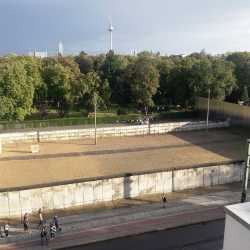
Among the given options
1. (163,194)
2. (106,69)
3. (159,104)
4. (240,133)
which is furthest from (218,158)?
(106,69)

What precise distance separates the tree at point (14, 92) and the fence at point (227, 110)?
2442cm

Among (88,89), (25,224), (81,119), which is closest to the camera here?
(25,224)

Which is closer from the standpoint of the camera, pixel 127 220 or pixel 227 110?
pixel 127 220

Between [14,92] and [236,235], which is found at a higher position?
[14,92]

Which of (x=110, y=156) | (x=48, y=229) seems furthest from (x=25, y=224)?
(x=110, y=156)

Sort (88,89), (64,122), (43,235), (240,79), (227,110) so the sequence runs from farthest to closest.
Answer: (240,79)
(88,89)
(227,110)
(64,122)
(43,235)

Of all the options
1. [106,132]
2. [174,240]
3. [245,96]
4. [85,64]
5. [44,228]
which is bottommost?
[174,240]

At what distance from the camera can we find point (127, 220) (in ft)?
73.6

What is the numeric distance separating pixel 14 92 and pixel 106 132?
11.8 meters

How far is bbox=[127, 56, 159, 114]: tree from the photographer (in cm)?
5406

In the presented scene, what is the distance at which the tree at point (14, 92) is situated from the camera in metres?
43.2

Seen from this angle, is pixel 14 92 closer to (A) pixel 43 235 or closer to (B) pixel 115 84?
(B) pixel 115 84

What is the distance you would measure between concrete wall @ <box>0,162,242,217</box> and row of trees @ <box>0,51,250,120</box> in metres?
21.8

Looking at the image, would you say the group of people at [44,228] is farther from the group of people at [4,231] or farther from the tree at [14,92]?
the tree at [14,92]
